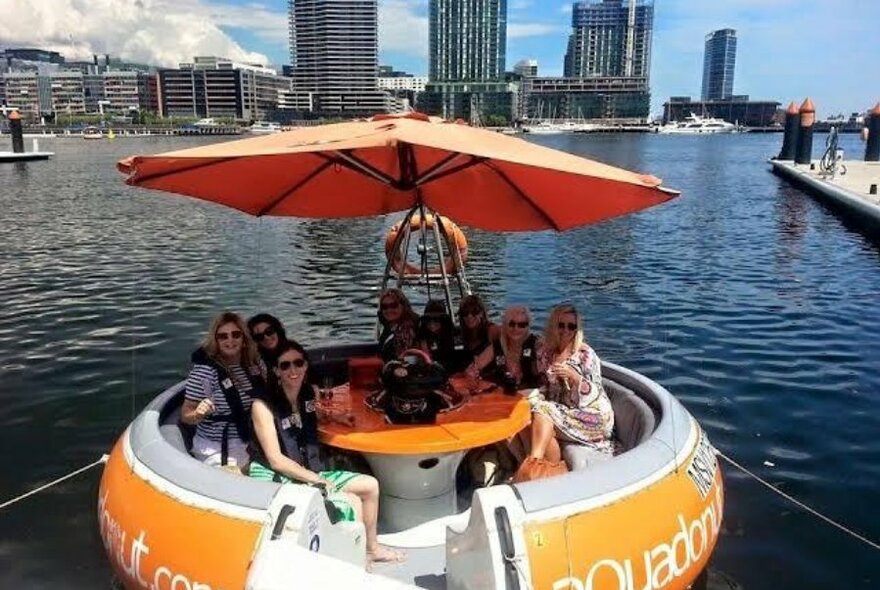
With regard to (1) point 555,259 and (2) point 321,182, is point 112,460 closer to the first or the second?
(2) point 321,182

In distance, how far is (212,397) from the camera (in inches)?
209

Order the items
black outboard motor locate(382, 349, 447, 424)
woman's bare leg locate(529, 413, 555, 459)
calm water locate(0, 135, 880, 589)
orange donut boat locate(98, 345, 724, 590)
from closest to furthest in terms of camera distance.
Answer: orange donut boat locate(98, 345, 724, 590)
black outboard motor locate(382, 349, 447, 424)
woman's bare leg locate(529, 413, 555, 459)
calm water locate(0, 135, 880, 589)

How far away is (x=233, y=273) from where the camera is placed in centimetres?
1853

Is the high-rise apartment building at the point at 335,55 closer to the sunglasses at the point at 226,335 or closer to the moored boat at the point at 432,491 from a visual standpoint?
the moored boat at the point at 432,491

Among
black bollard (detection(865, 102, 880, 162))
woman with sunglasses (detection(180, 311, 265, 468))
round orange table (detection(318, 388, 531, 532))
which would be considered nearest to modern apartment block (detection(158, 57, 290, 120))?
black bollard (detection(865, 102, 880, 162))

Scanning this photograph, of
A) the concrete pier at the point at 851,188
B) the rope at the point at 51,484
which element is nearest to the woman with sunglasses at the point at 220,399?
the rope at the point at 51,484

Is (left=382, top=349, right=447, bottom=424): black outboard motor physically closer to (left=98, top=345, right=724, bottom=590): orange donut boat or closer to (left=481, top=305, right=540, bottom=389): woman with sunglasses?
(left=98, top=345, right=724, bottom=590): orange donut boat

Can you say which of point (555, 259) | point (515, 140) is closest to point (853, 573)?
point (515, 140)

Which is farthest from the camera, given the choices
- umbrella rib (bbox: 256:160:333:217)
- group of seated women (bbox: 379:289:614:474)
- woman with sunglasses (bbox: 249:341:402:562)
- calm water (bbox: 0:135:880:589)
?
A: calm water (bbox: 0:135:880:589)

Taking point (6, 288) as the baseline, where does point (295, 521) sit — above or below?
above

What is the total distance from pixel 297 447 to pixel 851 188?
1238 inches

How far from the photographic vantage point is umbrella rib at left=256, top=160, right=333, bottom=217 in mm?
6790

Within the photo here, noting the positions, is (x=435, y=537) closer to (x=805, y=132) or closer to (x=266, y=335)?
(x=266, y=335)

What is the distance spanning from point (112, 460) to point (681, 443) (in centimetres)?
398
